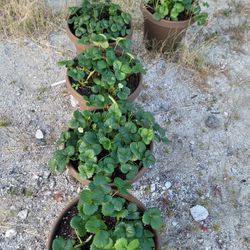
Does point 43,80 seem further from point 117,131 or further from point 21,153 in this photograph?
point 117,131

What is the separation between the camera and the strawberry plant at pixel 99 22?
2.29m

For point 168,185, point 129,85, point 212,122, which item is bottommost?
point 168,185

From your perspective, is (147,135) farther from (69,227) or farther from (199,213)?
(199,213)

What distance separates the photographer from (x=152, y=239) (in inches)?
64.5

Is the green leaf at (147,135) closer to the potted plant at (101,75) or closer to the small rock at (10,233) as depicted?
the potted plant at (101,75)

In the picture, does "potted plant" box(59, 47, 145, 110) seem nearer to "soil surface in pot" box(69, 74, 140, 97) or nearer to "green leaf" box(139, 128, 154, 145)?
"soil surface in pot" box(69, 74, 140, 97)

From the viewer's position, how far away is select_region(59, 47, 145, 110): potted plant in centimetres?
202

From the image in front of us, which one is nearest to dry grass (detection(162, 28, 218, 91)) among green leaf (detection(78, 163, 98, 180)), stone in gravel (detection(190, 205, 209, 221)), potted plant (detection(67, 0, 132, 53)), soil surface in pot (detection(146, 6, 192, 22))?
soil surface in pot (detection(146, 6, 192, 22))

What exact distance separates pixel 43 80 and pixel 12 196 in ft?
2.67

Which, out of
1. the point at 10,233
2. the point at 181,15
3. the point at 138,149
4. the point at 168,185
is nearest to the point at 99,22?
the point at 181,15

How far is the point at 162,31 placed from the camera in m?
2.61

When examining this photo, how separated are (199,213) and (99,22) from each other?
3.88 ft

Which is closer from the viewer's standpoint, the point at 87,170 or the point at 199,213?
the point at 87,170

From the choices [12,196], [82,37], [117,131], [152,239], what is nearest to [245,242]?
[152,239]
